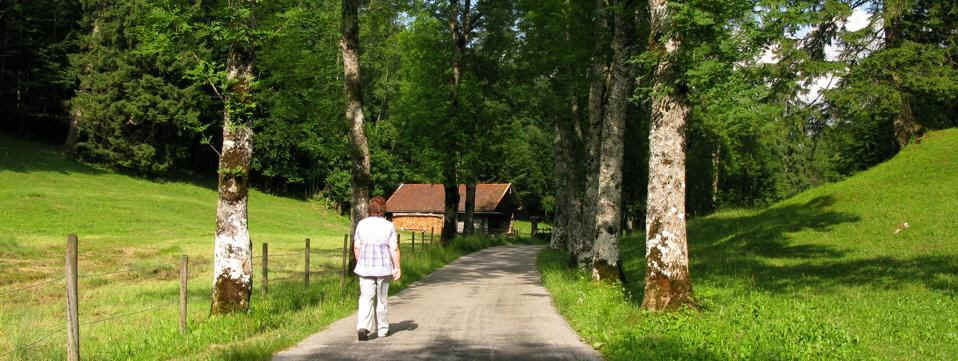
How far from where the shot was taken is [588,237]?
19.8m

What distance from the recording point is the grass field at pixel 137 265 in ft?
30.0

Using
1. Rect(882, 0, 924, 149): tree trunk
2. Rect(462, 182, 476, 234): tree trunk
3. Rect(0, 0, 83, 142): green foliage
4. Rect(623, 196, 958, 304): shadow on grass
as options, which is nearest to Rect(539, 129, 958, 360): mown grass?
Rect(623, 196, 958, 304): shadow on grass

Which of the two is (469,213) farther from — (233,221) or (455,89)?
(233,221)

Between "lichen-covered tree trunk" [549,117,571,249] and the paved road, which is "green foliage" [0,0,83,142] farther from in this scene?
the paved road

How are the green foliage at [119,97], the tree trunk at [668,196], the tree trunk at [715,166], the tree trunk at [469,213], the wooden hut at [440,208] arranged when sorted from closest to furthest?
the tree trunk at [668,196]
the tree trunk at [469,213]
the green foliage at [119,97]
the tree trunk at [715,166]
the wooden hut at [440,208]

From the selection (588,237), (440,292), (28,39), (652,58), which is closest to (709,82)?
(652,58)

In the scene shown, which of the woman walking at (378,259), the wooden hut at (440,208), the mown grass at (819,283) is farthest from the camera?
the wooden hut at (440,208)

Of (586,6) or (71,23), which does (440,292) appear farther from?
(71,23)

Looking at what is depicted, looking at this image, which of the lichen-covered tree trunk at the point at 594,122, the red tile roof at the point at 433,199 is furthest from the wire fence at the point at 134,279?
the red tile roof at the point at 433,199

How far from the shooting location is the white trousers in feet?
29.7

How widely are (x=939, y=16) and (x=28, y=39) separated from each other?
200 ft

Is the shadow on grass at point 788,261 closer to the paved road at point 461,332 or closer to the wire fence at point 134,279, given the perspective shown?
the paved road at point 461,332

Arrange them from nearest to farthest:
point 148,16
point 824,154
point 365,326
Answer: point 365,326 → point 148,16 → point 824,154

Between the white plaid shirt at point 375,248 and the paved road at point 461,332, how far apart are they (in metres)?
0.92
